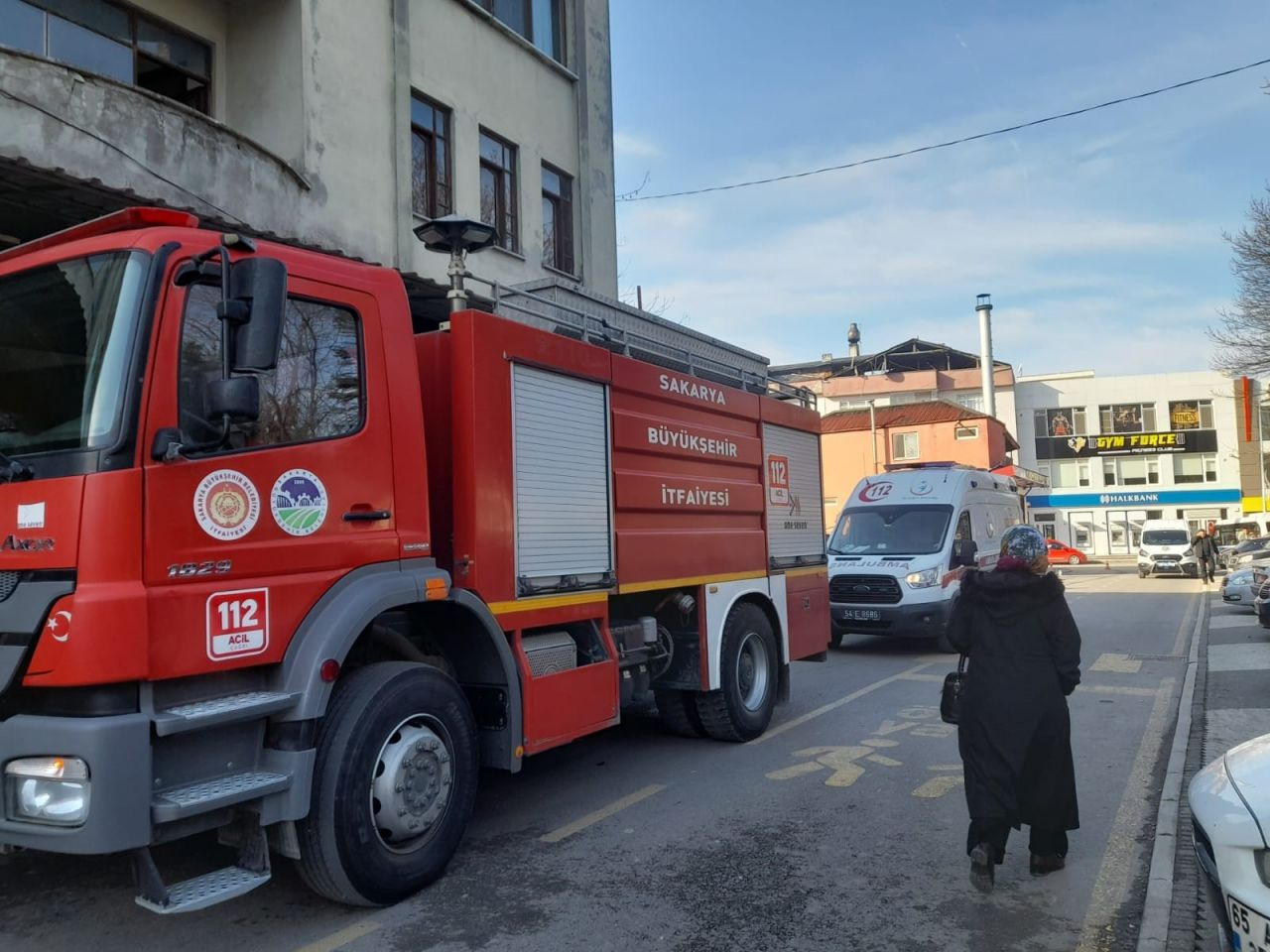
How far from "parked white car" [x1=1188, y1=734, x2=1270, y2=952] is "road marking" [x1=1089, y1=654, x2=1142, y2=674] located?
8669 millimetres

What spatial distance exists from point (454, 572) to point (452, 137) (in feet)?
33.6

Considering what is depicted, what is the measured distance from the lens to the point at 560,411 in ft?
19.0

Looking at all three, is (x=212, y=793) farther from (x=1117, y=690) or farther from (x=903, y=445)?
(x=903, y=445)

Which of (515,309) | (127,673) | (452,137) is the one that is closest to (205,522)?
(127,673)

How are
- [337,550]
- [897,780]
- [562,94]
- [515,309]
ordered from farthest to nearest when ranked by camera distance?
[562,94], [897,780], [515,309], [337,550]

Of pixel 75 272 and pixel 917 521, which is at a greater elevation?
pixel 75 272

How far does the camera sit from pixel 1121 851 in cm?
511

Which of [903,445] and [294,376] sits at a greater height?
[903,445]

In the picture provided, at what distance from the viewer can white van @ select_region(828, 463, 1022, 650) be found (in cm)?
1309

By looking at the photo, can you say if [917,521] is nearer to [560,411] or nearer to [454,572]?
[560,411]

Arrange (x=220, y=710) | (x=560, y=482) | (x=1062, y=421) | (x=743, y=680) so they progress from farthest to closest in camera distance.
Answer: (x=1062, y=421) → (x=743, y=680) → (x=560, y=482) → (x=220, y=710)

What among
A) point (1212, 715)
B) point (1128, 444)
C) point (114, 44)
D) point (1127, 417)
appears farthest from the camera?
point (1127, 417)

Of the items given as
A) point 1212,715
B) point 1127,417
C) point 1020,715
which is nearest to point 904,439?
point 1127,417

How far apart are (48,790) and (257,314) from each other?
1.87 m
